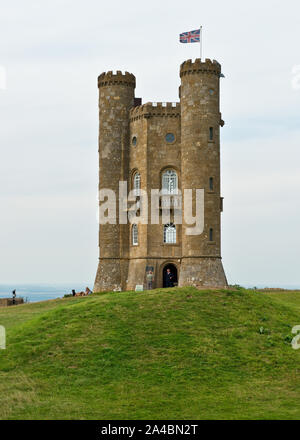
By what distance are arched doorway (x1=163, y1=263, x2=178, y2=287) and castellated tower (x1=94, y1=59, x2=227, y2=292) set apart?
0.09 m

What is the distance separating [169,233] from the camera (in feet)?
188

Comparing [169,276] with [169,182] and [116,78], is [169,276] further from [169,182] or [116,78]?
[116,78]

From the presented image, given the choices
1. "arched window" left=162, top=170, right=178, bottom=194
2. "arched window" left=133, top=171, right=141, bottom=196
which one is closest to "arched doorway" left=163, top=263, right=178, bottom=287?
"arched window" left=162, top=170, right=178, bottom=194

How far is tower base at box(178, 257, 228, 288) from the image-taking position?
175 ft

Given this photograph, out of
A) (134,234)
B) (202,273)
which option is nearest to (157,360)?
(202,273)

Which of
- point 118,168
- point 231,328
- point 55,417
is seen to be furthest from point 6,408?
point 118,168

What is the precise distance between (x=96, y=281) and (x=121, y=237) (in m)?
4.73

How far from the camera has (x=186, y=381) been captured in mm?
27828

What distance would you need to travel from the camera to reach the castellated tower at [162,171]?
54562 mm
